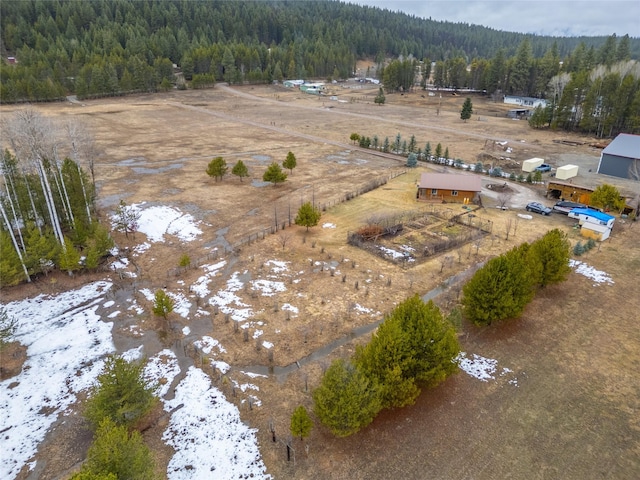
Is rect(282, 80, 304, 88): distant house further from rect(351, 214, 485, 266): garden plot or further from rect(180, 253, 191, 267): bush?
rect(180, 253, 191, 267): bush

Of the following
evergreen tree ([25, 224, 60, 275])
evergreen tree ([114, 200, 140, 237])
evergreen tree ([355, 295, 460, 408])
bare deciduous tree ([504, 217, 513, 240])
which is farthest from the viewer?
bare deciduous tree ([504, 217, 513, 240])

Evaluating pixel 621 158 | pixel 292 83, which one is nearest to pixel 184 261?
pixel 621 158

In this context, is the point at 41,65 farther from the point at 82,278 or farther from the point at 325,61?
the point at 82,278

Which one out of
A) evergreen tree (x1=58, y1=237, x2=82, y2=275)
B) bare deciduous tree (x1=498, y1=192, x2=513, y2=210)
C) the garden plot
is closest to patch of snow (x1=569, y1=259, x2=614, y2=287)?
the garden plot

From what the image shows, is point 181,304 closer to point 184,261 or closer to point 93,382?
point 184,261

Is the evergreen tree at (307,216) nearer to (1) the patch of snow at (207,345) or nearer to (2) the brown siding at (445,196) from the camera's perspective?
(1) the patch of snow at (207,345)

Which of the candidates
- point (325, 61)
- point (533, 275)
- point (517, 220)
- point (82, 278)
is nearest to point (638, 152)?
point (517, 220)
